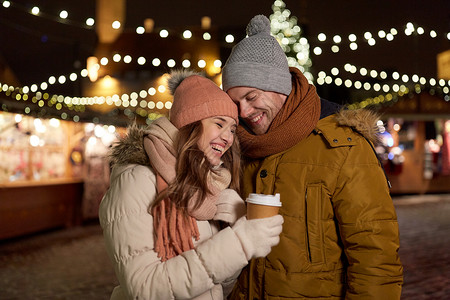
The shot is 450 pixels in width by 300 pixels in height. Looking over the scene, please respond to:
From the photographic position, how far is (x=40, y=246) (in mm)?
9289

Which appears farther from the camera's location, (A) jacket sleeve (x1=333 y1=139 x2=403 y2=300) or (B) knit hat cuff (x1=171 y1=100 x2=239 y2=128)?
(B) knit hat cuff (x1=171 y1=100 x2=239 y2=128)

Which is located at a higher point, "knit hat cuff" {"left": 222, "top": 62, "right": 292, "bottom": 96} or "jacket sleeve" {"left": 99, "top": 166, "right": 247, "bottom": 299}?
"knit hat cuff" {"left": 222, "top": 62, "right": 292, "bottom": 96}

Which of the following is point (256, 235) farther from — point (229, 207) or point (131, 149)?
point (131, 149)

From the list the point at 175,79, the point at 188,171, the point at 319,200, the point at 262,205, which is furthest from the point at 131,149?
the point at 319,200

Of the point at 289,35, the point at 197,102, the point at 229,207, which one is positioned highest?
the point at 289,35

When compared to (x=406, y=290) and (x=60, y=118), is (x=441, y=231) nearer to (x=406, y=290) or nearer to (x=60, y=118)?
(x=406, y=290)

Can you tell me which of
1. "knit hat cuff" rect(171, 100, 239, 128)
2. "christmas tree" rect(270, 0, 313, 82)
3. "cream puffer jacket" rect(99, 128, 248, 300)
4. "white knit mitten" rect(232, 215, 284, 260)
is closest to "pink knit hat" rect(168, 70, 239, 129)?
"knit hat cuff" rect(171, 100, 239, 128)

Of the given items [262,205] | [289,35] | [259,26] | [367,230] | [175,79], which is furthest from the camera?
[289,35]

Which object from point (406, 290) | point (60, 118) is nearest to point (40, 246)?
point (60, 118)

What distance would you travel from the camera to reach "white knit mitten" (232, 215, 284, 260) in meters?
1.92

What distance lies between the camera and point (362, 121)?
7.68ft

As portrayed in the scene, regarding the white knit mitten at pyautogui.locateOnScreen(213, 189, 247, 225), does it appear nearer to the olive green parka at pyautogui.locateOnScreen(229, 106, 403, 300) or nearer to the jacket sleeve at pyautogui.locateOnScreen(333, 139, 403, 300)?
the olive green parka at pyautogui.locateOnScreen(229, 106, 403, 300)

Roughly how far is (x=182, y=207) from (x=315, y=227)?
2.26 feet

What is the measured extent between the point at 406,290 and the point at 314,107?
464cm
